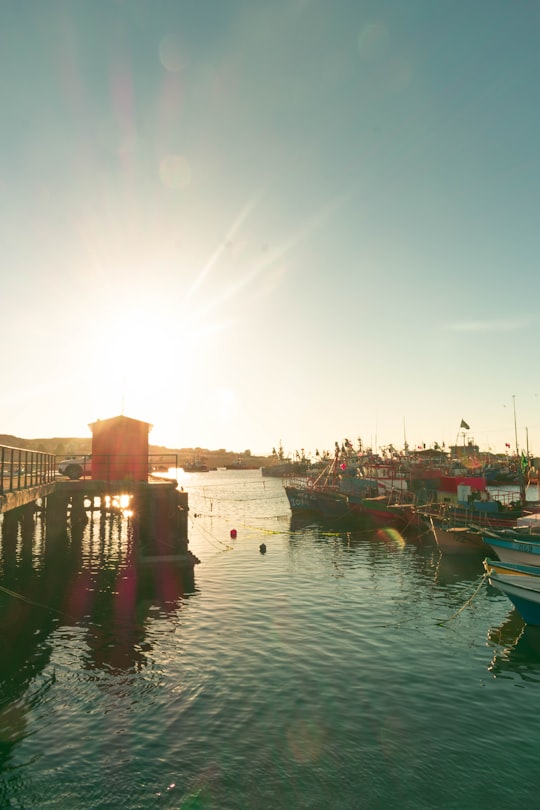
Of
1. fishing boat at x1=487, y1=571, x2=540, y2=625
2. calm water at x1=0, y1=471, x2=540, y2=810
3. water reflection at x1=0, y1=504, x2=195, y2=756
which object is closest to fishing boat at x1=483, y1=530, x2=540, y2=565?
calm water at x1=0, y1=471, x2=540, y2=810

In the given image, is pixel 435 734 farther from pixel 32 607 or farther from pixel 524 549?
pixel 32 607

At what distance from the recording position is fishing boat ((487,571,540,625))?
74.5 feet

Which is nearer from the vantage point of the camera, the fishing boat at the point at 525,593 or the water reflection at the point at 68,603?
the water reflection at the point at 68,603

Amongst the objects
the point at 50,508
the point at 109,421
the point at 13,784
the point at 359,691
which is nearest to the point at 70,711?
the point at 13,784

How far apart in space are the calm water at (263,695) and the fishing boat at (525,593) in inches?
26.4

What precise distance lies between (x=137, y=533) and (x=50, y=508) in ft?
19.0

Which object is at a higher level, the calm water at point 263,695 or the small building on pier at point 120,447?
the small building on pier at point 120,447

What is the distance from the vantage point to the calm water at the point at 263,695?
11969 millimetres

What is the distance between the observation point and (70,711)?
15227 millimetres

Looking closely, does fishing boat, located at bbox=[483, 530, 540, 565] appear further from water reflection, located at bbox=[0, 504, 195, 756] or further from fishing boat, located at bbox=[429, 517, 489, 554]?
water reflection, located at bbox=[0, 504, 195, 756]

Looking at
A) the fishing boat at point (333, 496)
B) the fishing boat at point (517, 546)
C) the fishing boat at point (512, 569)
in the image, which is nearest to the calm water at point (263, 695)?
the fishing boat at point (512, 569)

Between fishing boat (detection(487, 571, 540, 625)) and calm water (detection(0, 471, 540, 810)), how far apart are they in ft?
2.20

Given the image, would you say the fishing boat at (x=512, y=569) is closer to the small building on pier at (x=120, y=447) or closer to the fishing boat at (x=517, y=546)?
the fishing boat at (x=517, y=546)

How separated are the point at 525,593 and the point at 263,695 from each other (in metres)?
12.5
